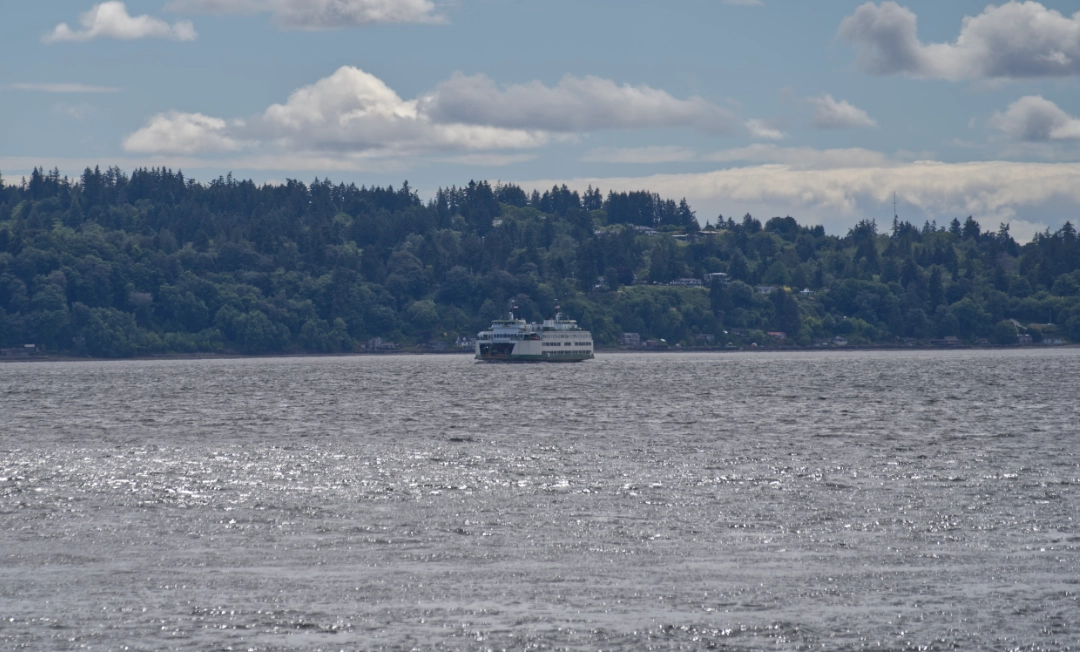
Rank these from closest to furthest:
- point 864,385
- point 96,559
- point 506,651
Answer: point 506,651, point 96,559, point 864,385

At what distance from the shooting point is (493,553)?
124 ft

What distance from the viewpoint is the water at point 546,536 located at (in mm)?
29109

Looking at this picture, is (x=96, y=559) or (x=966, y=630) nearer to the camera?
(x=966, y=630)

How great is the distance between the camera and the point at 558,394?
139 meters

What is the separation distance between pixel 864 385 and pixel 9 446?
100588 millimetres

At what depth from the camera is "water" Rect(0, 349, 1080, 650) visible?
29109 mm

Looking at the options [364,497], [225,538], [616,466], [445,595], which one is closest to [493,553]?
[445,595]

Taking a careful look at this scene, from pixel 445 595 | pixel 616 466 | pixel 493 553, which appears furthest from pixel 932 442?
pixel 445 595

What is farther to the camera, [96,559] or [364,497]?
[364,497]

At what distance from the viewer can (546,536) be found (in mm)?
40719

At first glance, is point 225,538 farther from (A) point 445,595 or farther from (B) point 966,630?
(B) point 966,630

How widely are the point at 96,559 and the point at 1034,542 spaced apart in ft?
89.5

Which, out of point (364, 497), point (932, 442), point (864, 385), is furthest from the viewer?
point (864, 385)

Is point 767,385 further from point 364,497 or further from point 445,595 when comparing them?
point 445,595
